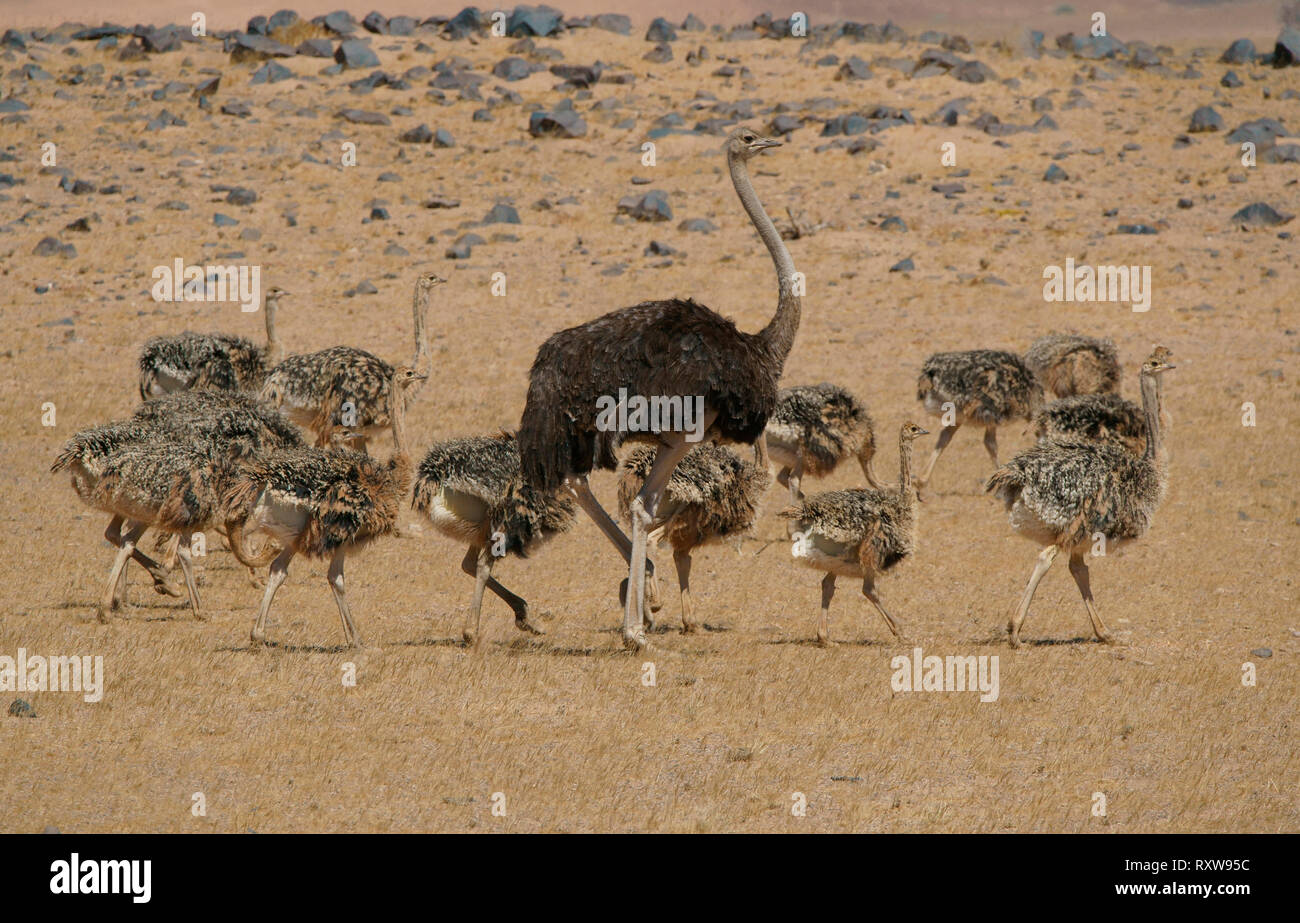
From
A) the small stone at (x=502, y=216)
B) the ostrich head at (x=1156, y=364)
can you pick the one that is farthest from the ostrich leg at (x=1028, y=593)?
the small stone at (x=502, y=216)

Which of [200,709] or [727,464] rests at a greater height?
[727,464]

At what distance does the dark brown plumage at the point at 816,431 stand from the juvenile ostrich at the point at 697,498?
10.2 ft

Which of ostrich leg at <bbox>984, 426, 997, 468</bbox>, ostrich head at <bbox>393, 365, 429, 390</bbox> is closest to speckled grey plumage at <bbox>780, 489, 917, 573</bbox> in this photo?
ostrich head at <bbox>393, 365, 429, 390</bbox>

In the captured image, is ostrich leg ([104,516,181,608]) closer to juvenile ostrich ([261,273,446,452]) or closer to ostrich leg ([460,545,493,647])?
ostrich leg ([460,545,493,647])

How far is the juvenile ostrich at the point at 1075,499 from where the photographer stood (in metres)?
11.1

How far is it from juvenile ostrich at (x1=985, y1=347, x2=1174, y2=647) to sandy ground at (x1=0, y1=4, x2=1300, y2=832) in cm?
75

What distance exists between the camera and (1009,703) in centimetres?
1005

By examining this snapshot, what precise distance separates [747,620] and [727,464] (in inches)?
55.7

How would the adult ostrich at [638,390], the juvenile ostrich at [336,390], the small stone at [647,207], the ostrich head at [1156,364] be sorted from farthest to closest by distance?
the small stone at [647,207] < the juvenile ostrich at [336,390] < the ostrich head at [1156,364] < the adult ostrich at [638,390]

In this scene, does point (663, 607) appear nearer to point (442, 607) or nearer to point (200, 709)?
point (442, 607)

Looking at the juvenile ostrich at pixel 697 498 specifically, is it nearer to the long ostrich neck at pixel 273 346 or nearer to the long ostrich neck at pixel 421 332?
the long ostrich neck at pixel 421 332

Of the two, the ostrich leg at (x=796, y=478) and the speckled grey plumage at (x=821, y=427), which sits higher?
the speckled grey plumage at (x=821, y=427)

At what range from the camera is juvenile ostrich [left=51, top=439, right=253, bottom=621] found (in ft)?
34.7

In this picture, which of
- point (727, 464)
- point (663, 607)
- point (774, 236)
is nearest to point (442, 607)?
point (663, 607)
